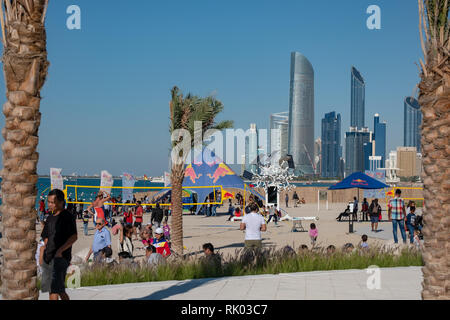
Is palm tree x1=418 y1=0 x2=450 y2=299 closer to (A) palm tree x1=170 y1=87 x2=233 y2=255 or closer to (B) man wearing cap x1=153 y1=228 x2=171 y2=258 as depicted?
(B) man wearing cap x1=153 y1=228 x2=171 y2=258

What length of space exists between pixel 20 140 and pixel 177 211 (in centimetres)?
1164

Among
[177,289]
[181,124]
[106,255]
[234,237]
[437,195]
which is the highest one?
[181,124]

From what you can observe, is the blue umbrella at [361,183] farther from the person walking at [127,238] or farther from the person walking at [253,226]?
the person walking at [127,238]

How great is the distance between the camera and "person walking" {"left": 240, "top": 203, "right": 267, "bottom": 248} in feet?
35.8

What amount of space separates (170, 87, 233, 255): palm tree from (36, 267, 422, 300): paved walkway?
693 cm

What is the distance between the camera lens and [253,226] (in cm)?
1097

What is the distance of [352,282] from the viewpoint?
8930 mm

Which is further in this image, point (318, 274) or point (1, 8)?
point (318, 274)

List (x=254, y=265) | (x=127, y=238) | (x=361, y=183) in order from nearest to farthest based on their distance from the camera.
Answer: (x=254, y=265), (x=127, y=238), (x=361, y=183)

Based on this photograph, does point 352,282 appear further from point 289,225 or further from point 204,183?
point 204,183

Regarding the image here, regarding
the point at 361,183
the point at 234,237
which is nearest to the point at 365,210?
the point at 361,183

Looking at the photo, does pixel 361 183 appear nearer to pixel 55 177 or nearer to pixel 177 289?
pixel 55 177
